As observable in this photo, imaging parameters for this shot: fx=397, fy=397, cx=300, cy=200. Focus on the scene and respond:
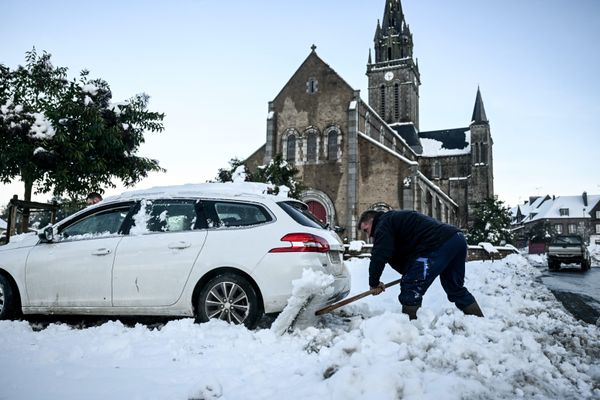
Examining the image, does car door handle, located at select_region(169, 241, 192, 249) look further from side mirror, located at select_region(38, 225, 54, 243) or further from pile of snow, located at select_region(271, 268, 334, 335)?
side mirror, located at select_region(38, 225, 54, 243)

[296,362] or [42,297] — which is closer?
[296,362]

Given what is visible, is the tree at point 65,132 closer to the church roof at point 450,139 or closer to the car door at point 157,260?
the car door at point 157,260

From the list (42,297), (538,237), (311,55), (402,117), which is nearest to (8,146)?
(42,297)

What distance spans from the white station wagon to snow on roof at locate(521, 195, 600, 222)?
80768mm

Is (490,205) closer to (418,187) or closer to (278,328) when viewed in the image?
(418,187)

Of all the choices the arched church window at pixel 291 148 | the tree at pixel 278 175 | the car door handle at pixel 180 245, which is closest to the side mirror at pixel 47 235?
the car door handle at pixel 180 245

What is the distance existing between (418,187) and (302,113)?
8646 millimetres

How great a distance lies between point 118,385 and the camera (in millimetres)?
2682

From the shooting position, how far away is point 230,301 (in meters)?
4.14

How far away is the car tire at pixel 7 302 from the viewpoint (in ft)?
15.4

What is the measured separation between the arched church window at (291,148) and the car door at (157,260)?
20.9 metres

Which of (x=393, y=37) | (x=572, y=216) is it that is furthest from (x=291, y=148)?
(x=572, y=216)

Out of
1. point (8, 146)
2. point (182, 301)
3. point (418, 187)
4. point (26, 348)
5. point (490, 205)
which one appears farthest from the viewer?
point (490, 205)

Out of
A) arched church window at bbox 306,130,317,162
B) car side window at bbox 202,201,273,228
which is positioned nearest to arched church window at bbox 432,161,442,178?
arched church window at bbox 306,130,317,162
